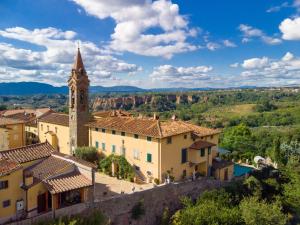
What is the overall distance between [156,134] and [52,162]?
11.3 metres

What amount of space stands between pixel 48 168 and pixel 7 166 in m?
3.86

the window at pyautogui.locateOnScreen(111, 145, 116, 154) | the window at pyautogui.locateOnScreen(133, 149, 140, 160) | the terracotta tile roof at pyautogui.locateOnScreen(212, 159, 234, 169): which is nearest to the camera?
the window at pyautogui.locateOnScreen(133, 149, 140, 160)

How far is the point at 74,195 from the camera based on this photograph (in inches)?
1066

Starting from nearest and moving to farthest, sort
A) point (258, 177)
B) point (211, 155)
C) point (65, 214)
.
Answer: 1. point (65, 214)
2. point (211, 155)
3. point (258, 177)

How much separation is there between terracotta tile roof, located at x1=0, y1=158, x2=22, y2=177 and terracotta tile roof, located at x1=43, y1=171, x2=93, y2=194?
267 cm

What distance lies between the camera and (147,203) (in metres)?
30.3

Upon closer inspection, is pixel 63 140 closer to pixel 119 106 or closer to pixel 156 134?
pixel 156 134

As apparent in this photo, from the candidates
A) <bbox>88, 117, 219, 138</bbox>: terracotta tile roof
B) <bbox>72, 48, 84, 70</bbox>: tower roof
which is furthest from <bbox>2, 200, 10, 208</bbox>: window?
<bbox>72, 48, 84, 70</bbox>: tower roof

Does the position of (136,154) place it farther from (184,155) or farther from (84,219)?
(84,219)


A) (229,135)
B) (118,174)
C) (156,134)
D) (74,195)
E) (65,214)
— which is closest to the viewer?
(65,214)

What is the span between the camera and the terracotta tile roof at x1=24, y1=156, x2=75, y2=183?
25.9 meters

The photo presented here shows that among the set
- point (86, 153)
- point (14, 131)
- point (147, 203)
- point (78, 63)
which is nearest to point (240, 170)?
point (147, 203)

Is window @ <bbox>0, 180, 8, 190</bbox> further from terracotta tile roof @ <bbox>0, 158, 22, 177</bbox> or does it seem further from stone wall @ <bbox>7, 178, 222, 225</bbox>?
stone wall @ <bbox>7, 178, 222, 225</bbox>

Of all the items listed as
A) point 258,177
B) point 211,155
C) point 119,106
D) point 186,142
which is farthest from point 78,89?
point 119,106
